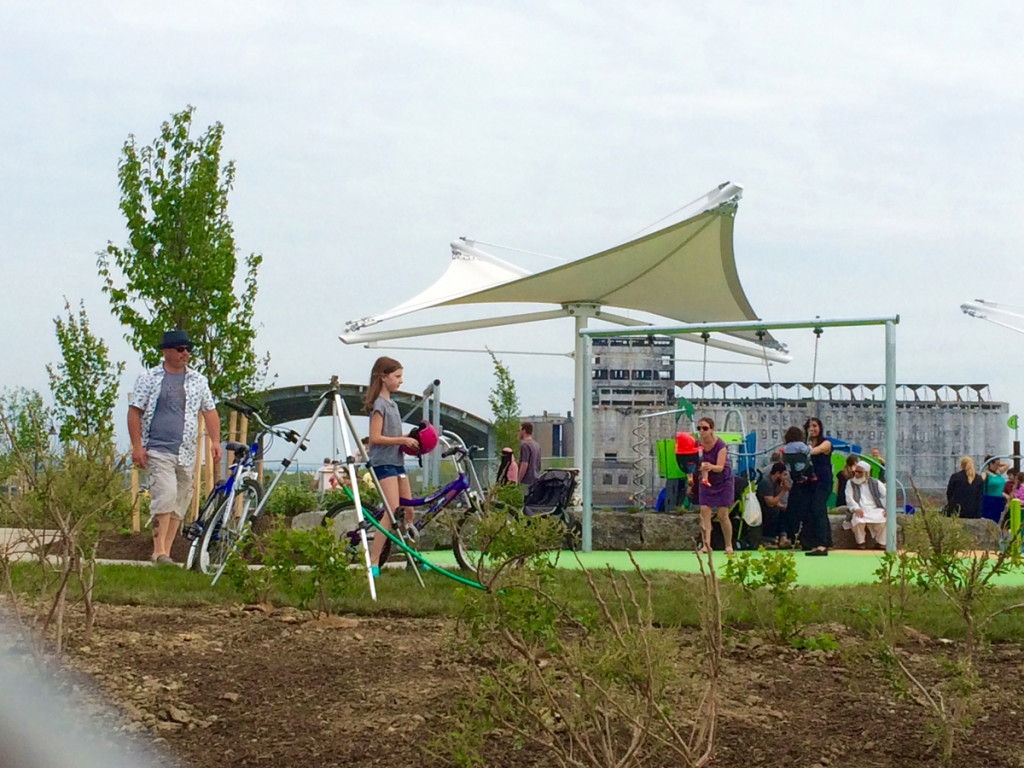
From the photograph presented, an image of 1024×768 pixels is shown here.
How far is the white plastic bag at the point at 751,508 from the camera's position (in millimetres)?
13703

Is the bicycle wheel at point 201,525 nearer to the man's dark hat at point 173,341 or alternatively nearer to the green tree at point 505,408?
the man's dark hat at point 173,341

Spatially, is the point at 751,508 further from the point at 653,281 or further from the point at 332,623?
the point at 332,623

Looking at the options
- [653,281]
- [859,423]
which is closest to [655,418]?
[653,281]

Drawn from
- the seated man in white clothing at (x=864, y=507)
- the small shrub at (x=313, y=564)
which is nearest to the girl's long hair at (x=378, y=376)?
the small shrub at (x=313, y=564)

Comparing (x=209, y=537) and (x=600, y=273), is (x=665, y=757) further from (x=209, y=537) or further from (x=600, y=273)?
(x=600, y=273)

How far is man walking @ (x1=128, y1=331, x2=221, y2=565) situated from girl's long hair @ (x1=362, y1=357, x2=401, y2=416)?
1.13 m

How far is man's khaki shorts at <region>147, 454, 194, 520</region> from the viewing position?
352 inches

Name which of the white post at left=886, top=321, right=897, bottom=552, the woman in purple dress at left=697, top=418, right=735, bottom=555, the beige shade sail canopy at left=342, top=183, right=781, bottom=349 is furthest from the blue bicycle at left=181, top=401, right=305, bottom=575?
the beige shade sail canopy at left=342, top=183, right=781, bottom=349

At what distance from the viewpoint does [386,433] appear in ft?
27.9

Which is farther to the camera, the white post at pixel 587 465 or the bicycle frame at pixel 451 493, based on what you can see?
the white post at pixel 587 465

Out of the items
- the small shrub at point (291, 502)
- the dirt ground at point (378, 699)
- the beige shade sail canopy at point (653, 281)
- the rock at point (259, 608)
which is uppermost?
the beige shade sail canopy at point (653, 281)

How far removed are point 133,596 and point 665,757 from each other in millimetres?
4295

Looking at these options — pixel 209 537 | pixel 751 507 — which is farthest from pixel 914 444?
pixel 209 537

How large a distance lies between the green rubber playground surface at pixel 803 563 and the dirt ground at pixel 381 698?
4.38 metres
